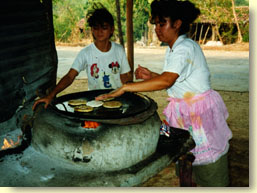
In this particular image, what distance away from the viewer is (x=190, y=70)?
2086 millimetres

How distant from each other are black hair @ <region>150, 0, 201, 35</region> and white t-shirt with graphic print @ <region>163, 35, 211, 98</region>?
168 millimetres

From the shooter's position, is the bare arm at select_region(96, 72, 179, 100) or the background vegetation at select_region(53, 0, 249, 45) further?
the background vegetation at select_region(53, 0, 249, 45)

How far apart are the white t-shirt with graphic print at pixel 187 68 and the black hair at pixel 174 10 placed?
168 millimetres

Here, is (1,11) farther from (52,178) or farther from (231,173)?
(231,173)

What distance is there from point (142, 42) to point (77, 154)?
2176cm

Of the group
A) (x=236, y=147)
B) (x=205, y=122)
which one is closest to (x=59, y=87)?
(x=205, y=122)

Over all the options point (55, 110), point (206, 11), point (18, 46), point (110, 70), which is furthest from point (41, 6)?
point (206, 11)

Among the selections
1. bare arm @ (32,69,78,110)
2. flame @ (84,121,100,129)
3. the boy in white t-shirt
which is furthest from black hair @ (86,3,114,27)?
flame @ (84,121,100,129)

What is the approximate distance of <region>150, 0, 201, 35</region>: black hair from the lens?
201cm

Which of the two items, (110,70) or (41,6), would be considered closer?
(110,70)

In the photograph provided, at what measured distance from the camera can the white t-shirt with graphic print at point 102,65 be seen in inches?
118

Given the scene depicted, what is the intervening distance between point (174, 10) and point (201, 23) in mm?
20007

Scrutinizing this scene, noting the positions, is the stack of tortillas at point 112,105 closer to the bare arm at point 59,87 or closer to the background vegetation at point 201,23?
the bare arm at point 59,87

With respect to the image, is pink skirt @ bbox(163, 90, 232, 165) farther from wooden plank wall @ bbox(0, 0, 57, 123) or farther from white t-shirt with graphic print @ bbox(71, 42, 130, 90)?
wooden plank wall @ bbox(0, 0, 57, 123)
